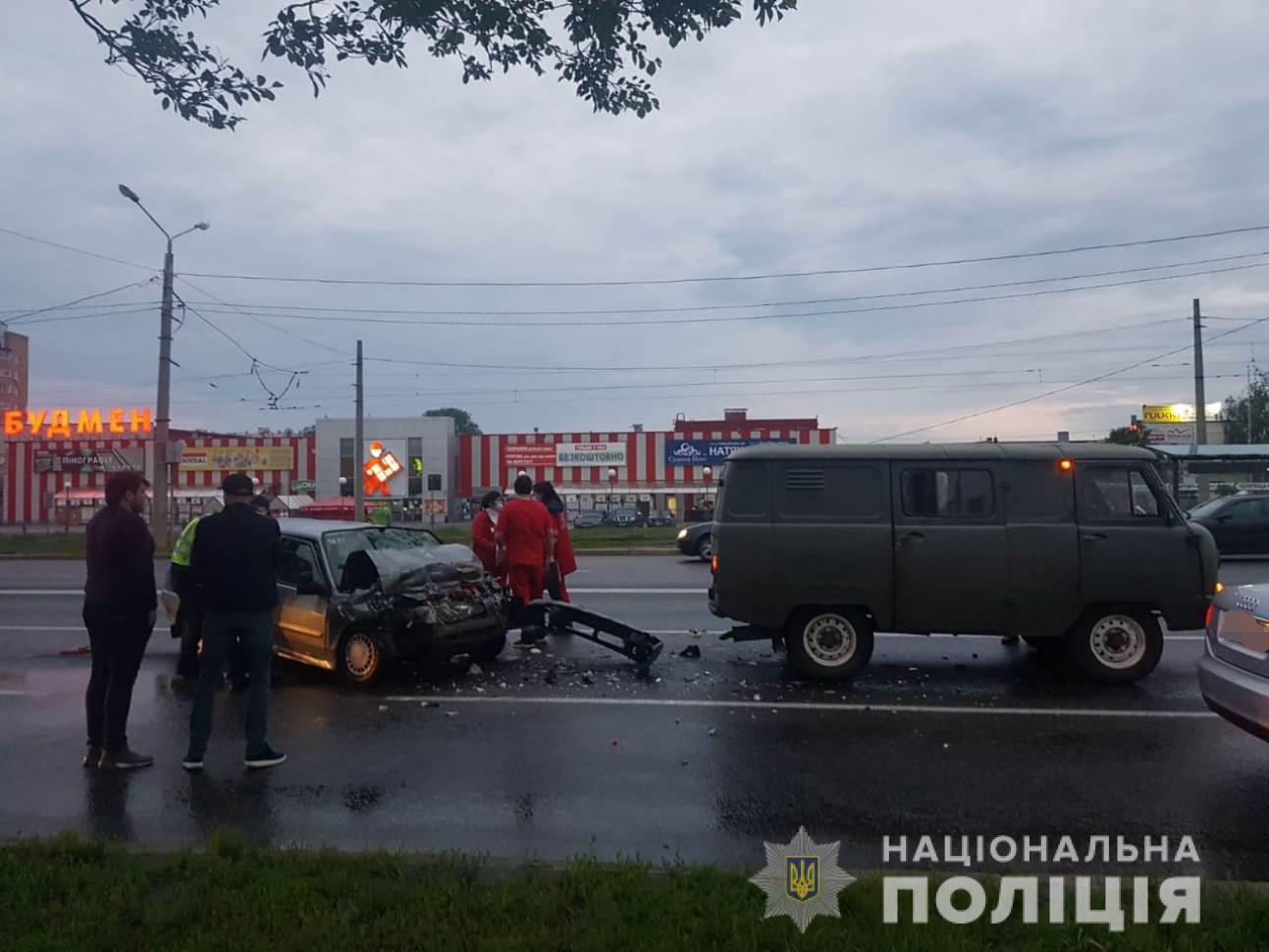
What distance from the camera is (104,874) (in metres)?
4.20

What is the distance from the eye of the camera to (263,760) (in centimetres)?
627

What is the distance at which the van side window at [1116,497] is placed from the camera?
8203 millimetres

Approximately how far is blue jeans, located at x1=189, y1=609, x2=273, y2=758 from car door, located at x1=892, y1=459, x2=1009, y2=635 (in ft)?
16.5

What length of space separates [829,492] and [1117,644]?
2.75 m

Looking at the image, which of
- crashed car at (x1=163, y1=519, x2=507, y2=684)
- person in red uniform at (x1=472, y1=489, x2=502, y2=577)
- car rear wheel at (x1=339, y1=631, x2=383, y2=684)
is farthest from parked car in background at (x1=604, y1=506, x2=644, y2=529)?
car rear wheel at (x1=339, y1=631, x2=383, y2=684)

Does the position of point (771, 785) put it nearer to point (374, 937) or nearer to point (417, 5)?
point (374, 937)

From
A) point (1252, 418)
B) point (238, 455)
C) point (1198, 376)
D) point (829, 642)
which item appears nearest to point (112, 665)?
point (829, 642)

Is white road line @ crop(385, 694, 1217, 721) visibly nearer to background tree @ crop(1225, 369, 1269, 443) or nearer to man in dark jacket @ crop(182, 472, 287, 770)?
man in dark jacket @ crop(182, 472, 287, 770)

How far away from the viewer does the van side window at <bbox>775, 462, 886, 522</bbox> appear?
27.5 ft

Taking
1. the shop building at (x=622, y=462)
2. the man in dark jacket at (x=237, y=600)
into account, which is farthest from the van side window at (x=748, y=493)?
the shop building at (x=622, y=462)

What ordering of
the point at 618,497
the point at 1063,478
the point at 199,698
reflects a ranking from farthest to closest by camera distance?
1. the point at 618,497
2. the point at 1063,478
3. the point at 199,698

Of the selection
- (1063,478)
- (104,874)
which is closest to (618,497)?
(1063,478)

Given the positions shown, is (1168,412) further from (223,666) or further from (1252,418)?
(223,666)

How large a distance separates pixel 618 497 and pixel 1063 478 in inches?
2021
